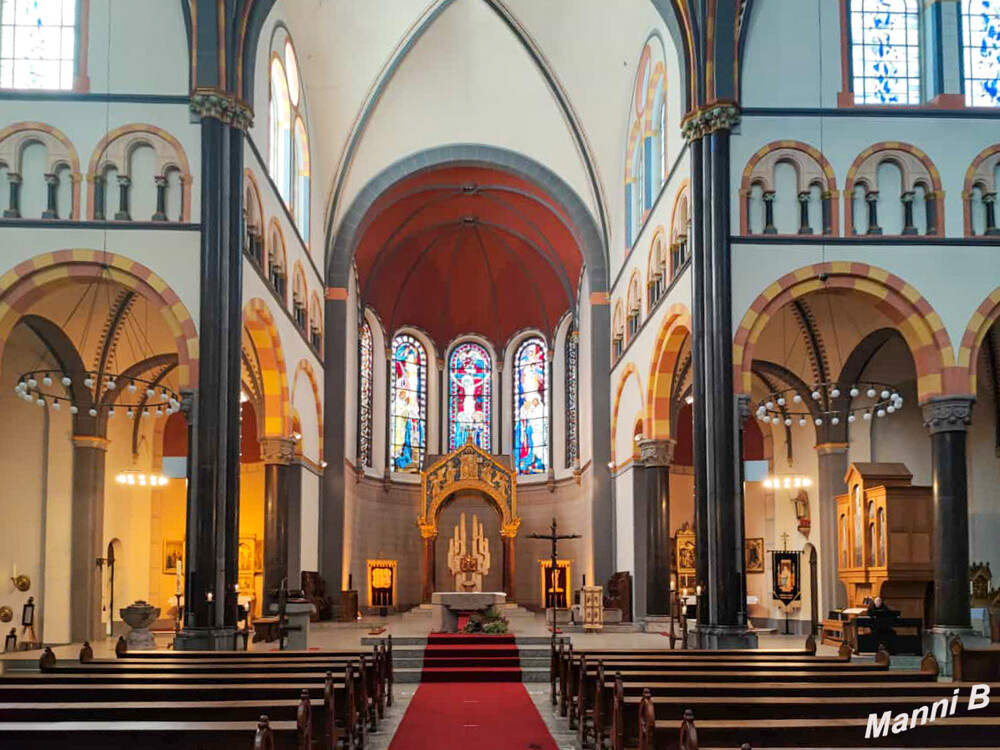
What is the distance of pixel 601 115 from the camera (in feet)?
101

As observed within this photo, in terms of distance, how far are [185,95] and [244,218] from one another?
2.39 metres

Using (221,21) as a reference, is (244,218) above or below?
below

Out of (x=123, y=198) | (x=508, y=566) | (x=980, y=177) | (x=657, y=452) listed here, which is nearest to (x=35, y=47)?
(x=123, y=198)

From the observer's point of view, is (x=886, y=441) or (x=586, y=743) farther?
(x=886, y=441)

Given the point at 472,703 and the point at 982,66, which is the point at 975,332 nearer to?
the point at 982,66

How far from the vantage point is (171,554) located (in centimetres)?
3228

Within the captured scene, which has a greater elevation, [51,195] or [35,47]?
[35,47]

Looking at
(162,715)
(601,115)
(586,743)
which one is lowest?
(586,743)

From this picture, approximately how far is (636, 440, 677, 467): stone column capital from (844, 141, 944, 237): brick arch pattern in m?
8.36

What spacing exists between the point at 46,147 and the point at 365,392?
21.6 metres

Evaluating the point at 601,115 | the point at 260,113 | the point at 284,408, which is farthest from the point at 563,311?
the point at 260,113

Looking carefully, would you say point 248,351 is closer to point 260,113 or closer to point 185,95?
point 260,113

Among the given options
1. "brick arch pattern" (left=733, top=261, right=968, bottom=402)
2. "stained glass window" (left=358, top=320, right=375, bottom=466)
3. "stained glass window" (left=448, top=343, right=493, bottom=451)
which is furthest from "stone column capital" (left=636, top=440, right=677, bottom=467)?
"stained glass window" (left=448, top=343, right=493, bottom=451)

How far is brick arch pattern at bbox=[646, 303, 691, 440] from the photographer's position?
949 inches
